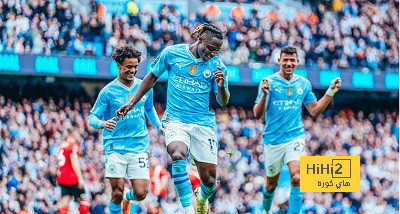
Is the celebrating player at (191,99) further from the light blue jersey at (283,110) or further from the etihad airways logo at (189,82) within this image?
the light blue jersey at (283,110)

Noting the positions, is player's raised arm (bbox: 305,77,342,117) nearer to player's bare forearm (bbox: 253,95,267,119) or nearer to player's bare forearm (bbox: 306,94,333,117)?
player's bare forearm (bbox: 306,94,333,117)

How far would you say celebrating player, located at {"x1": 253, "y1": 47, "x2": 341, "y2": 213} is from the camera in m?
13.2

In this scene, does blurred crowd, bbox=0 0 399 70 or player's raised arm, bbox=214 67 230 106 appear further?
blurred crowd, bbox=0 0 399 70

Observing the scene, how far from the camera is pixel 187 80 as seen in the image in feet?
37.6

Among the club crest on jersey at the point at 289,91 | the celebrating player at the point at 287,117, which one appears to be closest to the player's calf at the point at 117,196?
the celebrating player at the point at 287,117

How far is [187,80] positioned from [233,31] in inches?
620

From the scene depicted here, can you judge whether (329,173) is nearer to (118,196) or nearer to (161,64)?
(118,196)

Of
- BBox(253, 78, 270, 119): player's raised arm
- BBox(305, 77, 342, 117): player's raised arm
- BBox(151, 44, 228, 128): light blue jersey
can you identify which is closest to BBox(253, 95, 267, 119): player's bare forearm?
BBox(253, 78, 270, 119): player's raised arm

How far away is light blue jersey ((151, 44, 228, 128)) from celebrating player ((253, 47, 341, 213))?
5.84 feet

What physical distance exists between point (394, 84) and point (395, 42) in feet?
4.42

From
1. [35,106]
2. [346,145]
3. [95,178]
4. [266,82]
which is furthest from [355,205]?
[266,82]

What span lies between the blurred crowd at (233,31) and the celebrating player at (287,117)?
1204 centimetres

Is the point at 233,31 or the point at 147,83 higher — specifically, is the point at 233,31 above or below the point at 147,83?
above

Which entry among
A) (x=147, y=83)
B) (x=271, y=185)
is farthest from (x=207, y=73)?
(x=271, y=185)
